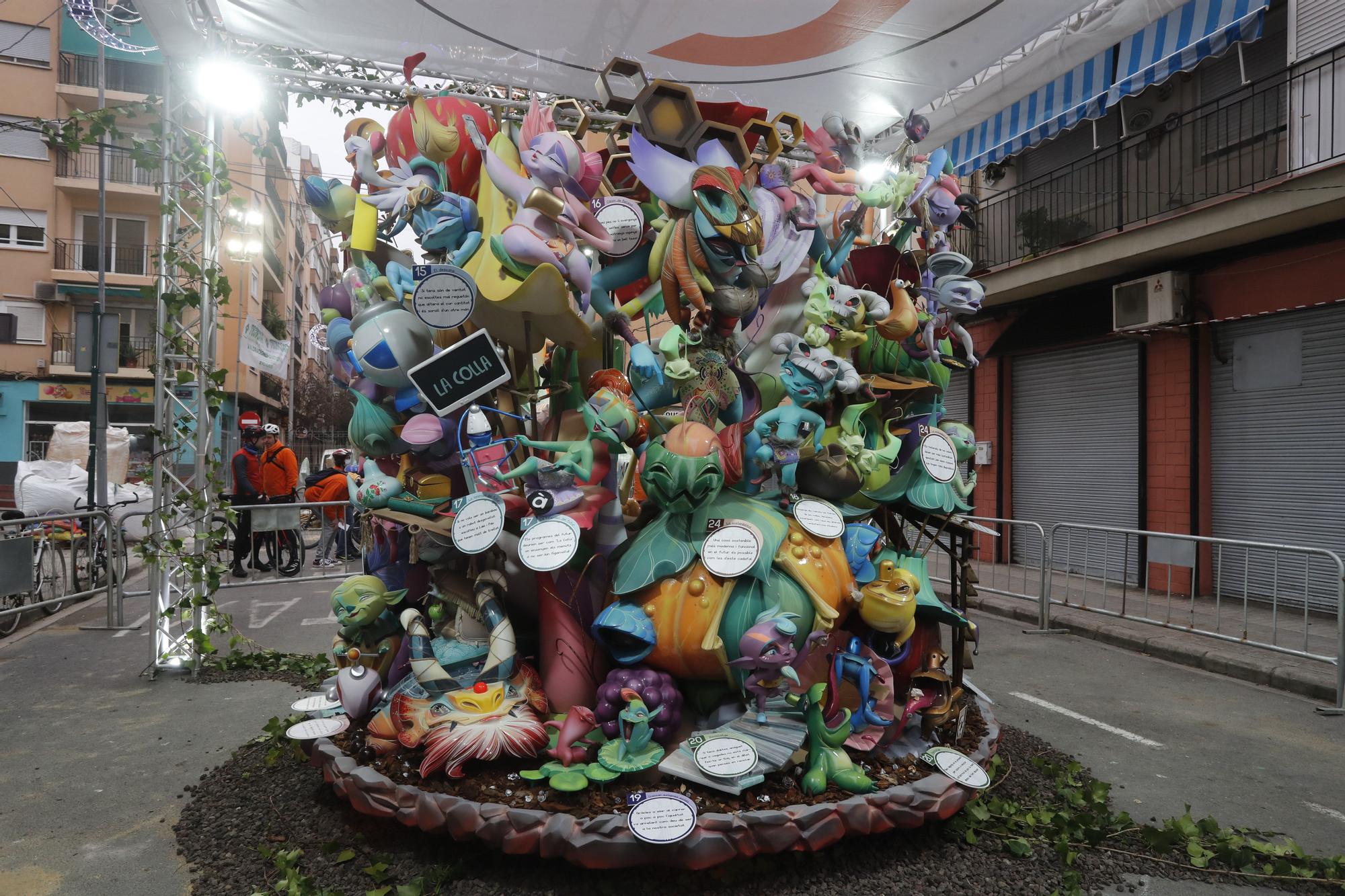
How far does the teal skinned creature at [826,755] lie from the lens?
3205 millimetres

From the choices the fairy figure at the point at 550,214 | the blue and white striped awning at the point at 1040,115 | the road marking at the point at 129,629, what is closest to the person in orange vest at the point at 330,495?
the road marking at the point at 129,629

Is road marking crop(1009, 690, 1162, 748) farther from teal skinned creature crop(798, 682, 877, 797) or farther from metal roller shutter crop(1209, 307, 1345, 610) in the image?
metal roller shutter crop(1209, 307, 1345, 610)

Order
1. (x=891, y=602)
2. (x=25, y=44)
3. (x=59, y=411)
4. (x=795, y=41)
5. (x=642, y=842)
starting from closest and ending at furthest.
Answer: (x=642, y=842) < (x=891, y=602) < (x=795, y=41) < (x=25, y=44) < (x=59, y=411)

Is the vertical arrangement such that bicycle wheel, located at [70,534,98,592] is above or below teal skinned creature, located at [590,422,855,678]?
below

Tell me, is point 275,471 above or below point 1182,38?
below

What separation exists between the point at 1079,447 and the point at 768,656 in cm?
1027

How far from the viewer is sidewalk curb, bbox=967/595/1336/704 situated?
253 inches

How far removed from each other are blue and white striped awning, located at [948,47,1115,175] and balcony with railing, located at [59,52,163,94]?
78.0 feet

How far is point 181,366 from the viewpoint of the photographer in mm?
6492

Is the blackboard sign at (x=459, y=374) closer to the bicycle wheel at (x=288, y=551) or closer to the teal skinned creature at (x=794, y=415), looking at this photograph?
the teal skinned creature at (x=794, y=415)

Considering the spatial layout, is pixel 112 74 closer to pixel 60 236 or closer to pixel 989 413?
pixel 60 236

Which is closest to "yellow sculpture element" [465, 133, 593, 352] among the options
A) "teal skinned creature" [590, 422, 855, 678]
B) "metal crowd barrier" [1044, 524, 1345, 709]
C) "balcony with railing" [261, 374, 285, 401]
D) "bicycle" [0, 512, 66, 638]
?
"teal skinned creature" [590, 422, 855, 678]

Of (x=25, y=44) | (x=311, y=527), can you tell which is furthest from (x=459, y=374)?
(x=25, y=44)

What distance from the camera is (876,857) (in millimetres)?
3234
